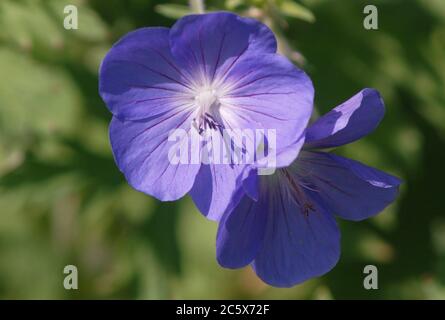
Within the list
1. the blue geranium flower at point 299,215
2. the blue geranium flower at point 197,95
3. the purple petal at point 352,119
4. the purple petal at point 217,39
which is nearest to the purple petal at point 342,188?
the blue geranium flower at point 299,215

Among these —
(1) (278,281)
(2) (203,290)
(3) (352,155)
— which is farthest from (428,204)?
(1) (278,281)


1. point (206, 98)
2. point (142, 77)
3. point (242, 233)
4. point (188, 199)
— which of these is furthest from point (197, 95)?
point (188, 199)

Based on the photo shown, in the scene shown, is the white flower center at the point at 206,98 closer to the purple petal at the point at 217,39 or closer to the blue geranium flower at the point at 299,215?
the purple petal at the point at 217,39

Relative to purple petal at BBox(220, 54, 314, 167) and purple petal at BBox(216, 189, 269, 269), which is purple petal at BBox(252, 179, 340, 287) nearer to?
purple petal at BBox(216, 189, 269, 269)

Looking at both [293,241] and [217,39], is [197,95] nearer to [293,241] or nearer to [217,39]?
[217,39]

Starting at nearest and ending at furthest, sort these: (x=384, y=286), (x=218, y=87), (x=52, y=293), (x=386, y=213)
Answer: (x=218, y=87), (x=386, y=213), (x=384, y=286), (x=52, y=293)
